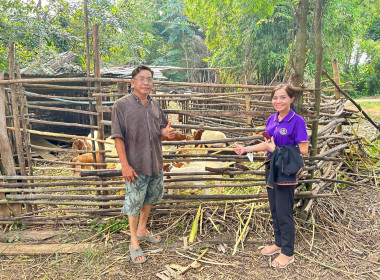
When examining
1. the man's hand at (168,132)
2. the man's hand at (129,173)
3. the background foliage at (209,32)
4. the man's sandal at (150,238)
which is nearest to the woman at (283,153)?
the man's hand at (168,132)

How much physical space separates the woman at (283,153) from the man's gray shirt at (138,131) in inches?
31.3

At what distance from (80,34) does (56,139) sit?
4330mm

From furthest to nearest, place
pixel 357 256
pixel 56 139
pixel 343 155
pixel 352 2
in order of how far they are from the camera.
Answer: pixel 352 2 < pixel 56 139 < pixel 343 155 < pixel 357 256

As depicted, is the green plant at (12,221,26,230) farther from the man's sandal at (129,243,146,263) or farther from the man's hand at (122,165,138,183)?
the man's hand at (122,165,138,183)

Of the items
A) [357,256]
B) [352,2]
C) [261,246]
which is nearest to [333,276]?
[357,256]

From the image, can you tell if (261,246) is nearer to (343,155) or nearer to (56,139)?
(343,155)

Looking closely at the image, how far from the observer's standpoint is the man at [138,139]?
2.49 metres

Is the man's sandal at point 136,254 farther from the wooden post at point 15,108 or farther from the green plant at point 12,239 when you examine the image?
the wooden post at point 15,108

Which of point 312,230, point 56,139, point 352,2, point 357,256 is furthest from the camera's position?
point 352,2

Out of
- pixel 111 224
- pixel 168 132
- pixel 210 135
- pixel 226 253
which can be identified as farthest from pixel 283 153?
pixel 210 135

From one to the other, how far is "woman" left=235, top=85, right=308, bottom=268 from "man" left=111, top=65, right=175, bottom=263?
79 cm

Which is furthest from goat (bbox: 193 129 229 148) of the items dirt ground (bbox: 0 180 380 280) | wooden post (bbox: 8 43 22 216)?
wooden post (bbox: 8 43 22 216)

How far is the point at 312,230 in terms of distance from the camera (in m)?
3.06

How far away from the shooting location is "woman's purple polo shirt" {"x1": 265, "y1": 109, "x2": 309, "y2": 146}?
2.29 m
